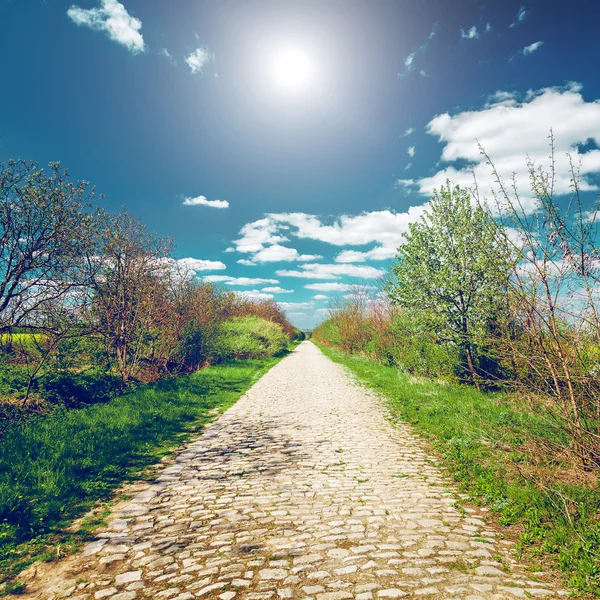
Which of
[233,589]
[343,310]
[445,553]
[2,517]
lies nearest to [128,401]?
[2,517]

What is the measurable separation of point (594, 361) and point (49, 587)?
23.9ft

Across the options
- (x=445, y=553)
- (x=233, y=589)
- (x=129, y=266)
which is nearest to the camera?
(x=233, y=589)

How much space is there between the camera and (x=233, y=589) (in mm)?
3250

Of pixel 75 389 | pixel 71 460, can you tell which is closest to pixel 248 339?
pixel 75 389

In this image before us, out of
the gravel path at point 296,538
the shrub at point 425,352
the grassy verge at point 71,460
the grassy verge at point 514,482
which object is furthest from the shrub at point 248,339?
the gravel path at point 296,538

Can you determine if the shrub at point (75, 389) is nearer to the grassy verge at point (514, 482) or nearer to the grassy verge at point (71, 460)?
the grassy verge at point (71, 460)

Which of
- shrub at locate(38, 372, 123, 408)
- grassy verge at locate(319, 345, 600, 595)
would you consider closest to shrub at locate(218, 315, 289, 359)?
A: shrub at locate(38, 372, 123, 408)

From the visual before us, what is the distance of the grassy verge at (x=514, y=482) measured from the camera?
3.71m

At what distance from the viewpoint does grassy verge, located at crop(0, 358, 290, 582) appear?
422 cm

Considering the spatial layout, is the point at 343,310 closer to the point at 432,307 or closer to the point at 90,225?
the point at 432,307

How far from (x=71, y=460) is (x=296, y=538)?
457 centimetres

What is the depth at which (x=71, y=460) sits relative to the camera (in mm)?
6160

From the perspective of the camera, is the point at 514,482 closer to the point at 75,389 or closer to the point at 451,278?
the point at 451,278

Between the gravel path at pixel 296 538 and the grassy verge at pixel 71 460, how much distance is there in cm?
62
